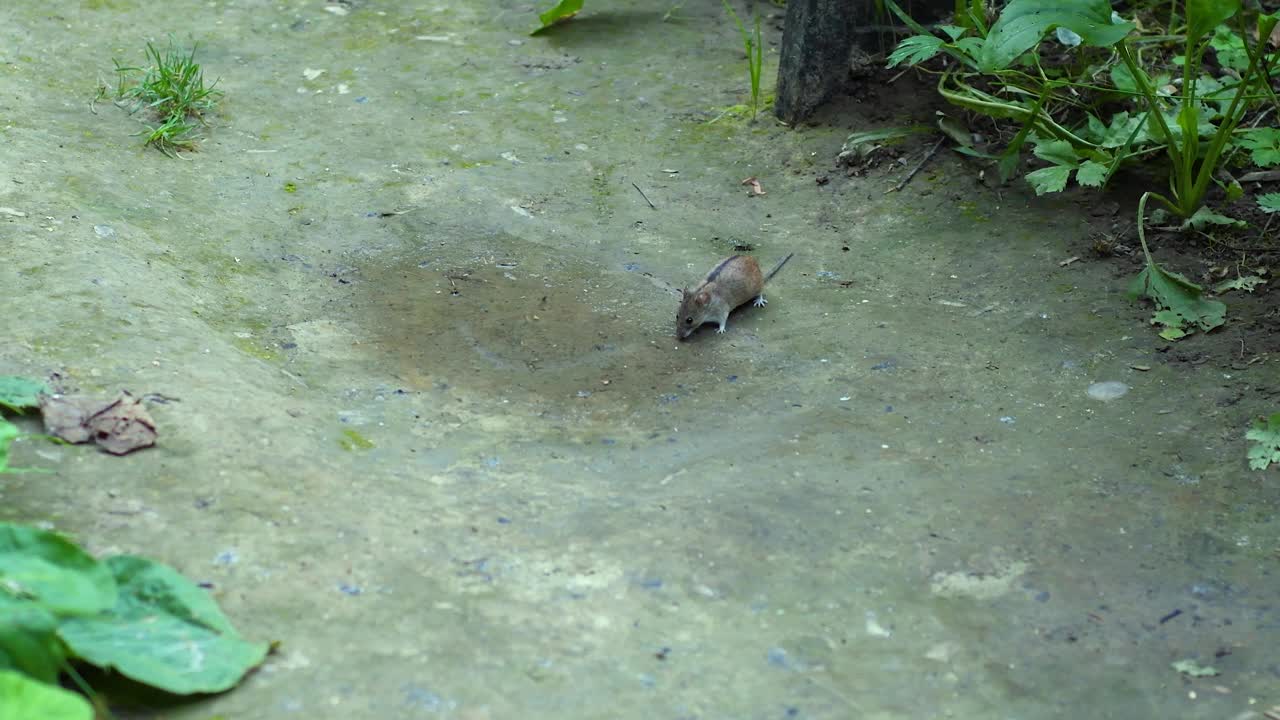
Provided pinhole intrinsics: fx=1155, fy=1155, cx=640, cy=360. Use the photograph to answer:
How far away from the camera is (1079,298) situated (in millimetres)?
4773

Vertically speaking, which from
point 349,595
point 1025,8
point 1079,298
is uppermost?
point 1025,8

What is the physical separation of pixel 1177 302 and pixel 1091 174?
2.47ft

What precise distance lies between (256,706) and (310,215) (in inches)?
134

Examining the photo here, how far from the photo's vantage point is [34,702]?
6.91ft

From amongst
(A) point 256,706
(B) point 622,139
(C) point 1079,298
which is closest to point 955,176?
(C) point 1079,298

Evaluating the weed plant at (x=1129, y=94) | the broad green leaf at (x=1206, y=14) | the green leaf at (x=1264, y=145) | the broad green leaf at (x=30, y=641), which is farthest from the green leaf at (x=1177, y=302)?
the broad green leaf at (x=30, y=641)

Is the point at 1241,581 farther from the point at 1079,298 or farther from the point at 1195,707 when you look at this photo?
the point at 1079,298

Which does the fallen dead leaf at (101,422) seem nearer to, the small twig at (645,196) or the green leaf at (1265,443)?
the small twig at (645,196)

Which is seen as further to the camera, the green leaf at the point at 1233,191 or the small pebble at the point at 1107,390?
the green leaf at the point at 1233,191

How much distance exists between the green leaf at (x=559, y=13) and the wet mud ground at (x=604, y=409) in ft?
1.73

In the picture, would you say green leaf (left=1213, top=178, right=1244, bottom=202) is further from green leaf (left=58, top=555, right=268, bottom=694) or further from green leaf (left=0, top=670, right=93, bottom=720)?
green leaf (left=0, top=670, right=93, bottom=720)

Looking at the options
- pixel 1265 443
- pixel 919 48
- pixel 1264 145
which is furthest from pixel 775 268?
pixel 1265 443

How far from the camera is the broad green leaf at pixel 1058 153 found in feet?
16.9

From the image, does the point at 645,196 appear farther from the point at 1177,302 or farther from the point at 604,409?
the point at 1177,302
